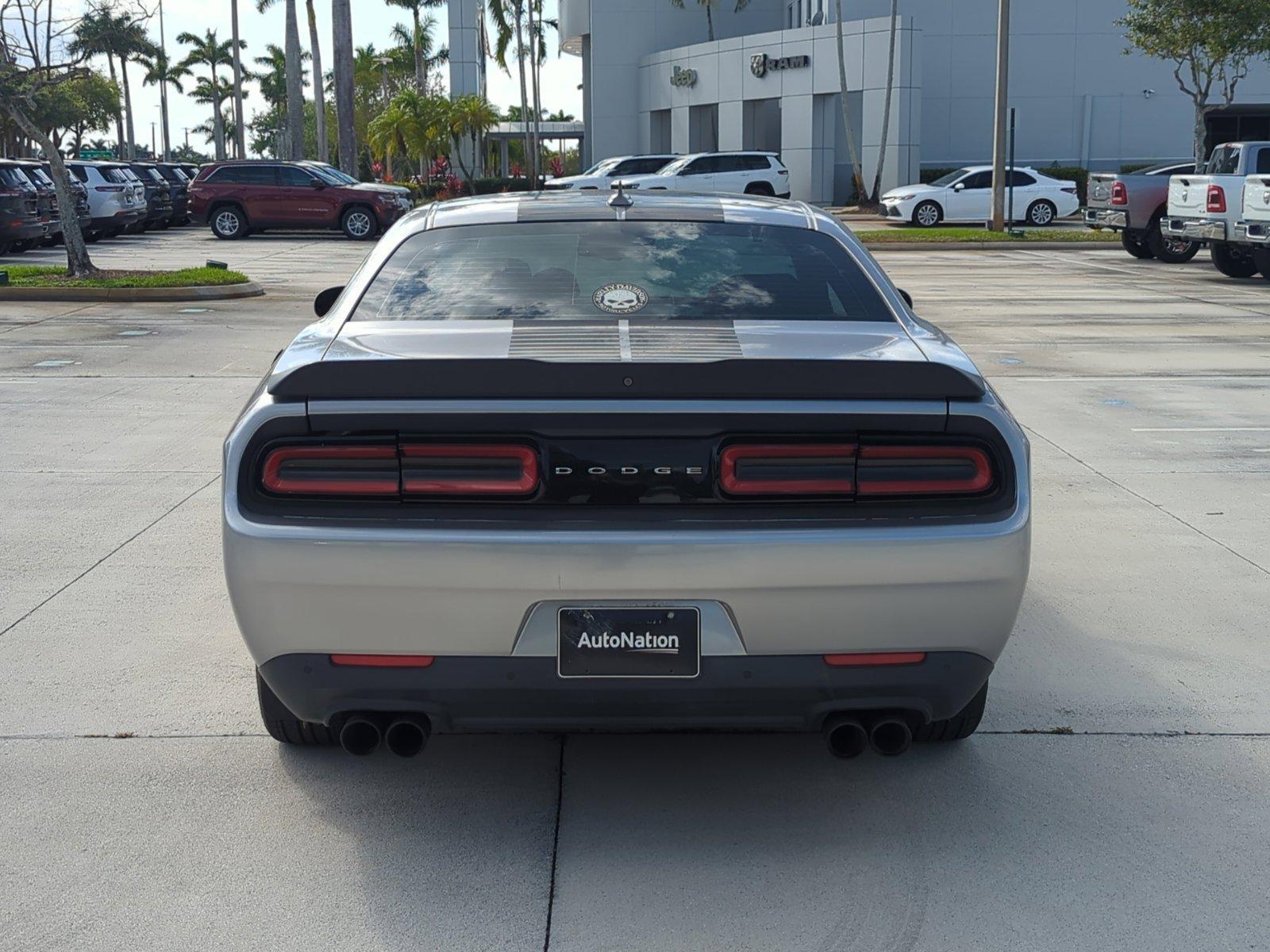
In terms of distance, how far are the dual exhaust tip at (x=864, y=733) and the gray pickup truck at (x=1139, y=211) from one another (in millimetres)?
22268

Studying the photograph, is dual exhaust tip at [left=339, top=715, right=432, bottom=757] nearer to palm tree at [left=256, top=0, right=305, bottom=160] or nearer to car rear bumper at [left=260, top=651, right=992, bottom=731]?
car rear bumper at [left=260, top=651, right=992, bottom=731]

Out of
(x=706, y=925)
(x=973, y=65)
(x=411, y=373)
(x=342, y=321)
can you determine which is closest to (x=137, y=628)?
(x=342, y=321)

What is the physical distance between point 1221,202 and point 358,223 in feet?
60.5

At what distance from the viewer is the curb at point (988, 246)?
92.5ft

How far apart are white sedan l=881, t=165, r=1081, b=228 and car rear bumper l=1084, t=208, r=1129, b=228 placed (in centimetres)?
872

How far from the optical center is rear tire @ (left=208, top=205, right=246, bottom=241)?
32.1 meters

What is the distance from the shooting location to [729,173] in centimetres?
3712

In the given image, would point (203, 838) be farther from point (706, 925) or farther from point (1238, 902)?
point (1238, 902)

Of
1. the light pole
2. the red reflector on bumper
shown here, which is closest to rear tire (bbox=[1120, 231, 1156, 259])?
the light pole

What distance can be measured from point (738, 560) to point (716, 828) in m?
0.89

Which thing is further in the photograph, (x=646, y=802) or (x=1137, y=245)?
(x=1137, y=245)

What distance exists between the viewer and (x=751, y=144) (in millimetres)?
51219

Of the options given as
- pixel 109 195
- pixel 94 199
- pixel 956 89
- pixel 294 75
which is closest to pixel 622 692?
pixel 94 199

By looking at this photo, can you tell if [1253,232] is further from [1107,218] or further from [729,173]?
[729,173]
